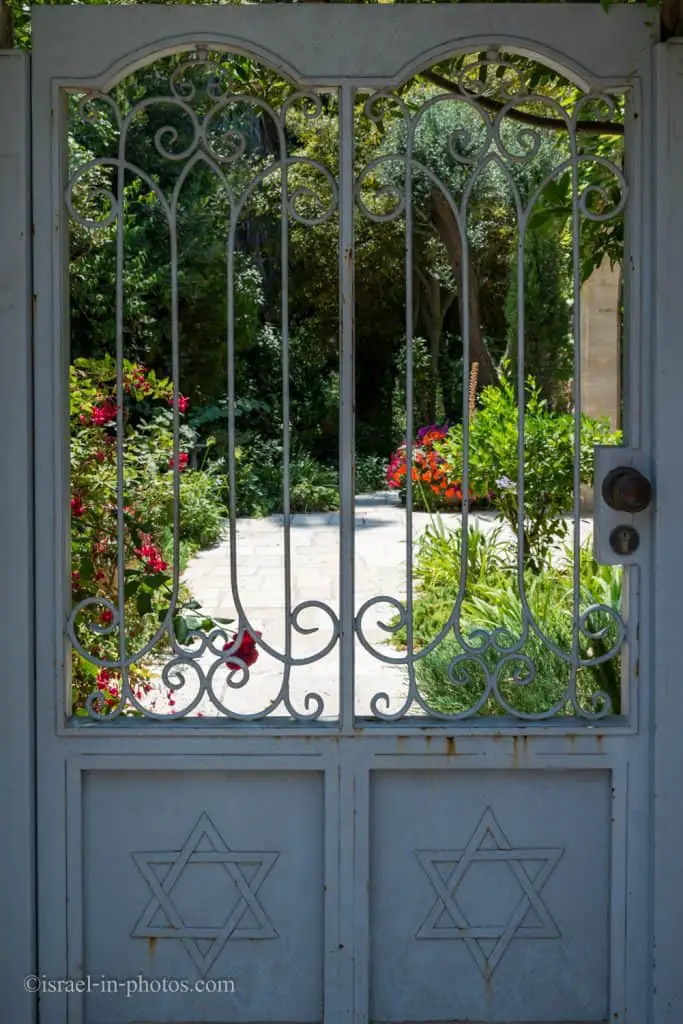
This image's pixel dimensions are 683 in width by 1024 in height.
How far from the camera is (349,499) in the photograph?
2250mm

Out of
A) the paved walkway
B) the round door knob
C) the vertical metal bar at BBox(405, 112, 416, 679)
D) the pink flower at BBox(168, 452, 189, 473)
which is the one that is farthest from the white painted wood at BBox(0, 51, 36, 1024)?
the paved walkway

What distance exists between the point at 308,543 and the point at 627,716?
7.19 m

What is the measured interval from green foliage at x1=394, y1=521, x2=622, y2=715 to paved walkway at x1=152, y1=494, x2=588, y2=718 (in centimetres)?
24

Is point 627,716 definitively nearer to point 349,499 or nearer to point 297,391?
point 349,499

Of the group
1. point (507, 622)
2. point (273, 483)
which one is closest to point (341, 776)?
point (507, 622)

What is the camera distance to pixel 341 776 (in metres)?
2.26

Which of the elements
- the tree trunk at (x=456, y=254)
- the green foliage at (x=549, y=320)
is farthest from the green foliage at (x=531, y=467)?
the green foliage at (x=549, y=320)

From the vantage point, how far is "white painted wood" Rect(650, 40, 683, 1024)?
2178 millimetres

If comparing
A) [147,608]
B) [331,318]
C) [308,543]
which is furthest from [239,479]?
[147,608]

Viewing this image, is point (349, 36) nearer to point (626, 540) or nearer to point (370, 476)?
point (626, 540)

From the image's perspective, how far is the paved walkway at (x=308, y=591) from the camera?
221 inches

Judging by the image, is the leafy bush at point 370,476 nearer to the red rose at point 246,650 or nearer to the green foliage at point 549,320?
the green foliage at point 549,320

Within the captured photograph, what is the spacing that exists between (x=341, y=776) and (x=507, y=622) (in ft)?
8.13

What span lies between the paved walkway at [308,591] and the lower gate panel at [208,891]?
83.3 inches
